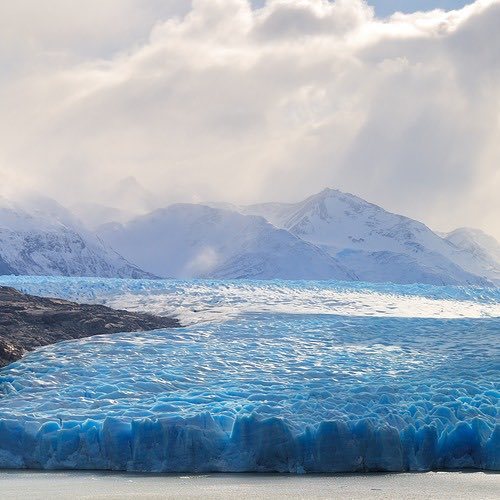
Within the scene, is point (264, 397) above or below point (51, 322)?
below

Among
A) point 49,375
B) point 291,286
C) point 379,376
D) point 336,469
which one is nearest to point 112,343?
point 49,375

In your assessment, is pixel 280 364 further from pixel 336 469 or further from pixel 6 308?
pixel 6 308

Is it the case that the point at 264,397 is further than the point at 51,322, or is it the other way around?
the point at 51,322

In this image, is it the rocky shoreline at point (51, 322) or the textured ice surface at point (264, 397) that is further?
the rocky shoreline at point (51, 322)

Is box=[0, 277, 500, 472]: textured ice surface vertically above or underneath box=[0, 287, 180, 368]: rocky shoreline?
underneath

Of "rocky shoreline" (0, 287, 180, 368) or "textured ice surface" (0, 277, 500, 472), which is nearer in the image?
"textured ice surface" (0, 277, 500, 472)
